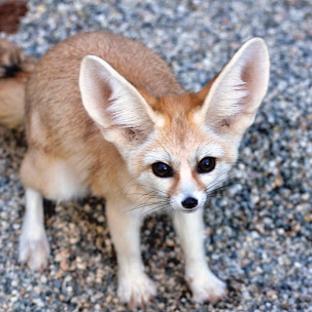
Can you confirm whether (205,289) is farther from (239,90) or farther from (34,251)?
(239,90)

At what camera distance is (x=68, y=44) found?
522cm

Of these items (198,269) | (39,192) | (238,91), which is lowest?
(198,269)

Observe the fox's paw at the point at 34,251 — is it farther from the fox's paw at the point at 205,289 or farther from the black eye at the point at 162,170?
the black eye at the point at 162,170

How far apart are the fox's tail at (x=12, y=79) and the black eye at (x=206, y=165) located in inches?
80.5

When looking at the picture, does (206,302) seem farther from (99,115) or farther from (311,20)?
(311,20)

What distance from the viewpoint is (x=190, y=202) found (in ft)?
13.2

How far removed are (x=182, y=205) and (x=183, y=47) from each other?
10.1ft

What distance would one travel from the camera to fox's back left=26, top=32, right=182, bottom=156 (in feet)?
16.2

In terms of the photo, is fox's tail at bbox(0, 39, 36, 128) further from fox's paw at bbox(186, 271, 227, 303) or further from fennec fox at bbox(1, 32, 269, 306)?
fox's paw at bbox(186, 271, 227, 303)

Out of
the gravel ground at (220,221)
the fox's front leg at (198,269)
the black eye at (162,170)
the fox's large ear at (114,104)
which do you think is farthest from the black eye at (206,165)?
the gravel ground at (220,221)

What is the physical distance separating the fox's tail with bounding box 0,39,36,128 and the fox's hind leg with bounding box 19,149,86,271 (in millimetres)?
508

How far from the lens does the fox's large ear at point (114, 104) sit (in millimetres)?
3969

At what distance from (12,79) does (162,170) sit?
2044 mm

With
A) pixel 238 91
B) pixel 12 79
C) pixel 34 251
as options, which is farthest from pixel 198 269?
pixel 12 79
